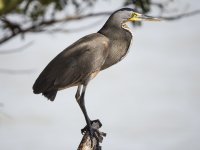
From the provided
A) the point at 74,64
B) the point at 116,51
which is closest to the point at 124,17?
the point at 116,51

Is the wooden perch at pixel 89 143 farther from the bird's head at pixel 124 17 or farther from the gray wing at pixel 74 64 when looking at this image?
the bird's head at pixel 124 17

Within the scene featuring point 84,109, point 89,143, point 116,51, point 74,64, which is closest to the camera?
point 89,143

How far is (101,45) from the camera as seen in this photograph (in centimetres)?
566

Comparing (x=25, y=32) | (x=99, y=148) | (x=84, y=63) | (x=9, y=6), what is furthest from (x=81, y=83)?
(x=25, y=32)

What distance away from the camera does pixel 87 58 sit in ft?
18.7

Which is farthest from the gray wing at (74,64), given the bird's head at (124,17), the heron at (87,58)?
the bird's head at (124,17)

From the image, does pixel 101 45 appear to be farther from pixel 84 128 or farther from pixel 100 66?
pixel 84 128

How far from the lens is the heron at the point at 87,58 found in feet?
17.8

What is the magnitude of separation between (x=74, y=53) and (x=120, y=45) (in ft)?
1.45

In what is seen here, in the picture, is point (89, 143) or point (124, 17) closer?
point (89, 143)

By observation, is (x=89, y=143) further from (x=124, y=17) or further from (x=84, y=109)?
(x=124, y=17)

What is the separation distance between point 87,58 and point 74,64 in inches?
6.0

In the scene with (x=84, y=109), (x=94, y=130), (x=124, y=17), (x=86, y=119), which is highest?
(x=124, y=17)

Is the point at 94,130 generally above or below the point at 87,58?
below
